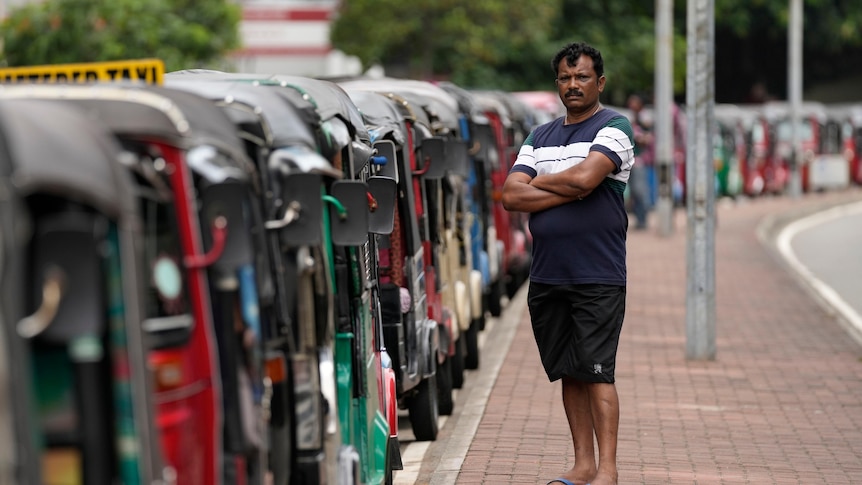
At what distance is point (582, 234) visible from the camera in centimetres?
712

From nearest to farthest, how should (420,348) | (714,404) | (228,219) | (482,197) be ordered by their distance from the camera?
1. (228,219)
2. (420,348)
3. (714,404)
4. (482,197)

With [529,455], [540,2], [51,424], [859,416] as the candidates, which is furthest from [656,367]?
[540,2]

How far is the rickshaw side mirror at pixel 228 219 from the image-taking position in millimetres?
4523

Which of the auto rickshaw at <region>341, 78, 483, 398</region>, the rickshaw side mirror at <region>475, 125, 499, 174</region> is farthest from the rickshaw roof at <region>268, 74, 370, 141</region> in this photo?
the rickshaw side mirror at <region>475, 125, 499, 174</region>

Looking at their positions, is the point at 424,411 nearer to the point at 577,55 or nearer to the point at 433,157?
the point at 433,157

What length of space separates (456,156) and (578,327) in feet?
14.1

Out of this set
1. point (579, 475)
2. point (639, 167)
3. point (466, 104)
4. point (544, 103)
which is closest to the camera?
Result: point (579, 475)

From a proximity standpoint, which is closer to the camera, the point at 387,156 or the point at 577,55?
the point at 577,55

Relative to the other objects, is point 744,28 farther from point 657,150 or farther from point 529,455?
point 529,455

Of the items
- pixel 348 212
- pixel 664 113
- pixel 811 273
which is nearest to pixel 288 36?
pixel 664 113

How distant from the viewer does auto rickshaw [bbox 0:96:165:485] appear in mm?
3588

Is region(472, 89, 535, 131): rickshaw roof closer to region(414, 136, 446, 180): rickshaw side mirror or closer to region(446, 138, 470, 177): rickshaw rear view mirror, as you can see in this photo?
region(446, 138, 470, 177): rickshaw rear view mirror

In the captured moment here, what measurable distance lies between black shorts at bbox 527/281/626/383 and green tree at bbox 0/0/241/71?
17952mm

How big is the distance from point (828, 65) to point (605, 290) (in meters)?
51.1
